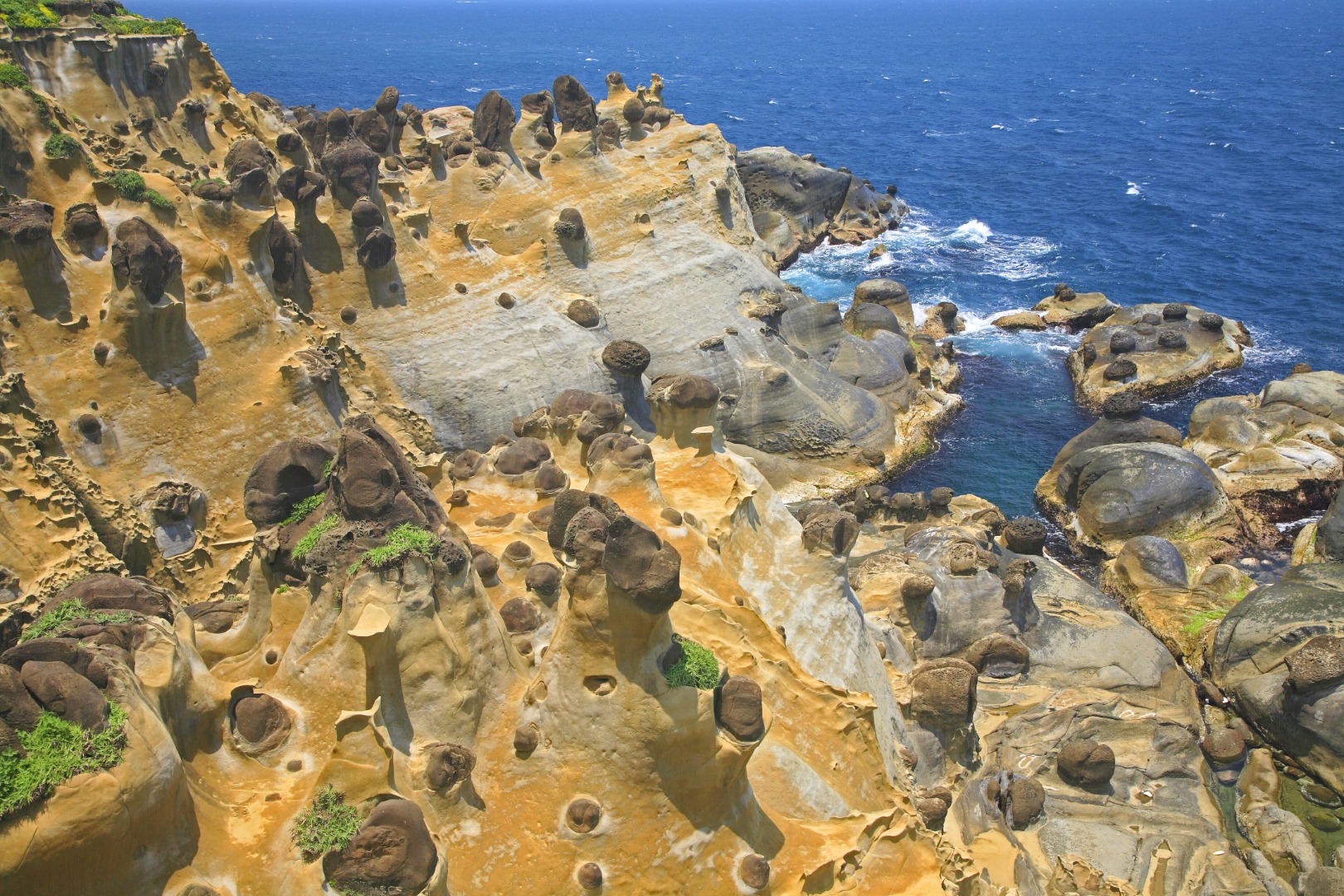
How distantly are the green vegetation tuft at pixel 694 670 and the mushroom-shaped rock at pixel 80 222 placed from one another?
69.6 ft

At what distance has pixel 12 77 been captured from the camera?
1255 inches

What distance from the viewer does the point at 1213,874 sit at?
27.7 m

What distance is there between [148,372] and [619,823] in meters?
20.4

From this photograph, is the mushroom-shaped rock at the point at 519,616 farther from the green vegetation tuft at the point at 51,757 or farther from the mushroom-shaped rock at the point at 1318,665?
the mushroom-shaped rock at the point at 1318,665

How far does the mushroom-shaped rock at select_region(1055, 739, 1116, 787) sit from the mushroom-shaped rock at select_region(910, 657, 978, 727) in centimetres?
450

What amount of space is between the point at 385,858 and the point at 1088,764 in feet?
74.0

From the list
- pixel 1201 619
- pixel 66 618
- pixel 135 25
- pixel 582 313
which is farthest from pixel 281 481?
pixel 1201 619

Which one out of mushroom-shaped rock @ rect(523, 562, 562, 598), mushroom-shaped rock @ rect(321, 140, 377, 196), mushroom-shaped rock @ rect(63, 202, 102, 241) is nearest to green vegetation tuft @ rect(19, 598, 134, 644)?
mushroom-shaped rock @ rect(523, 562, 562, 598)

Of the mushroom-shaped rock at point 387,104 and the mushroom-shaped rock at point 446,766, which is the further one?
the mushroom-shaped rock at point 387,104

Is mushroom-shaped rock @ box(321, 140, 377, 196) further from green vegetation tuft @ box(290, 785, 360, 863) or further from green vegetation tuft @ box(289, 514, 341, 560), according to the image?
green vegetation tuft @ box(290, 785, 360, 863)

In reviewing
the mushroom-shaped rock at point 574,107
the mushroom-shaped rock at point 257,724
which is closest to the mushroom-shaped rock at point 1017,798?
the mushroom-shaped rock at point 257,724

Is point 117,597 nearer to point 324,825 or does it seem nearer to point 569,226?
point 324,825

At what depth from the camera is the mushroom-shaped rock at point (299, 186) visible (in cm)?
3694

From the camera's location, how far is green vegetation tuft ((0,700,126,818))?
487 inches
